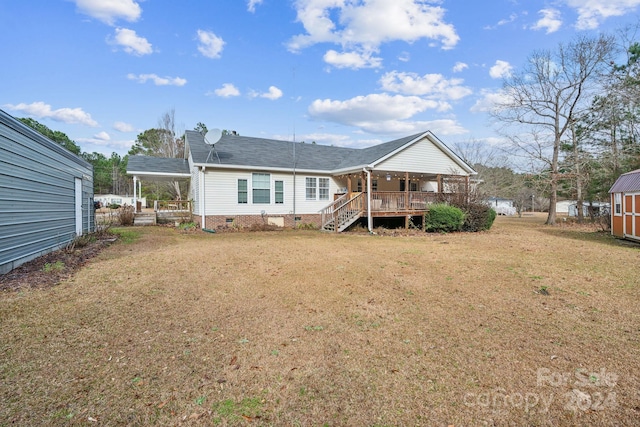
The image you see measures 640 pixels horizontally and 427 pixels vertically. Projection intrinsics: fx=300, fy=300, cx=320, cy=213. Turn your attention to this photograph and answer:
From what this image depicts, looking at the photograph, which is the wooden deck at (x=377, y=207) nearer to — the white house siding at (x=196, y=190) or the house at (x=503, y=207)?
the white house siding at (x=196, y=190)

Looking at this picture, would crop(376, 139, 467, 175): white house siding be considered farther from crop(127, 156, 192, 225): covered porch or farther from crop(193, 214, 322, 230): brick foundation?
crop(127, 156, 192, 225): covered porch

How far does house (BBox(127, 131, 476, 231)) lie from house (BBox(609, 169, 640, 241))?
5684 mm

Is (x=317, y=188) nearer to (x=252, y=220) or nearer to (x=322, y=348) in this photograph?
(x=252, y=220)

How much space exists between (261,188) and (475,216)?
10937mm

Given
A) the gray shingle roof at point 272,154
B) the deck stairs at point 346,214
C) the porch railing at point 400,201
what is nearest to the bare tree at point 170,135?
the gray shingle roof at point 272,154

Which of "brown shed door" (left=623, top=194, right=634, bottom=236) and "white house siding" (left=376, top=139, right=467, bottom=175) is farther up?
"white house siding" (left=376, top=139, right=467, bottom=175)

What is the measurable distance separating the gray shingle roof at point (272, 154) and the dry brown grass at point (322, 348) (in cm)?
929

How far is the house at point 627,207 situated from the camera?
35.6 ft

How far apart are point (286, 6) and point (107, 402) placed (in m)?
15.7

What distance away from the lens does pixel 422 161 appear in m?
16.2

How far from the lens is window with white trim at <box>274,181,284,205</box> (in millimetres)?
16087

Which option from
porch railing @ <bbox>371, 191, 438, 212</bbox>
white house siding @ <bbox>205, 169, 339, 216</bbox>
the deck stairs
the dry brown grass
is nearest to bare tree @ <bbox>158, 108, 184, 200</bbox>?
white house siding @ <bbox>205, 169, 339, 216</bbox>

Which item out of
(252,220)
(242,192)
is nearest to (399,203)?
(252,220)

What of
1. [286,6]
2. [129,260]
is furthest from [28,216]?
[286,6]
